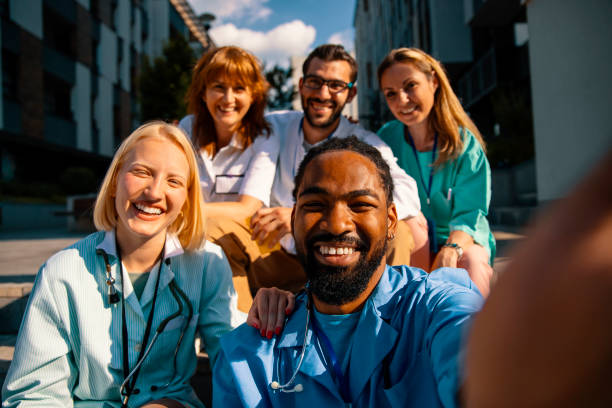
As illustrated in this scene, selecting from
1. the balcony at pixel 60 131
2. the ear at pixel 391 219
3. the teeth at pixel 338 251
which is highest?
the balcony at pixel 60 131

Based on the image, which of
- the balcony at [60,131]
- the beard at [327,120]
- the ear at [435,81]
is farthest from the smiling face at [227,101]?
the balcony at [60,131]

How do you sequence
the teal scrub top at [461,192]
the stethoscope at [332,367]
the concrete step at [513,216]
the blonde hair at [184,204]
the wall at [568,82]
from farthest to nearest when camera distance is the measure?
1. the concrete step at [513,216]
2. the wall at [568,82]
3. the teal scrub top at [461,192]
4. the blonde hair at [184,204]
5. the stethoscope at [332,367]

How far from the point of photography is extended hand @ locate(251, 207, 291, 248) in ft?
8.43

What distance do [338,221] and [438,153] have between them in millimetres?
1641

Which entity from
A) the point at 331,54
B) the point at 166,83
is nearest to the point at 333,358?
the point at 331,54

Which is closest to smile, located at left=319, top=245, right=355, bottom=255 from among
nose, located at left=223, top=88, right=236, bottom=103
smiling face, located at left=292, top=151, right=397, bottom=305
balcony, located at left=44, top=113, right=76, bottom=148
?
smiling face, located at left=292, top=151, right=397, bottom=305

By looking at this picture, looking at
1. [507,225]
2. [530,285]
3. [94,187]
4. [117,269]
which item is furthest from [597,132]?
[94,187]

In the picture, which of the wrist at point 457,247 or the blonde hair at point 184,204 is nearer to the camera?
the blonde hair at point 184,204

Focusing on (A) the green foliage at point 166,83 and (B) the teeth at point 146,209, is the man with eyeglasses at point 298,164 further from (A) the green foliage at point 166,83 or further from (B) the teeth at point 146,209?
(A) the green foliage at point 166,83

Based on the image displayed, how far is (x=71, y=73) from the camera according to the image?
19.0 meters

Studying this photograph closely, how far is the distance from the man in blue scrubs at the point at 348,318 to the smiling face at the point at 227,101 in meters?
1.49

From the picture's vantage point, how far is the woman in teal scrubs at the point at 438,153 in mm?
2822

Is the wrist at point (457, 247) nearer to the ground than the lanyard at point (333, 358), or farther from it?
farther from it

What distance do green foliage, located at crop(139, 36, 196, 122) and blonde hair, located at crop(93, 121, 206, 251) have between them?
13.5 metres
